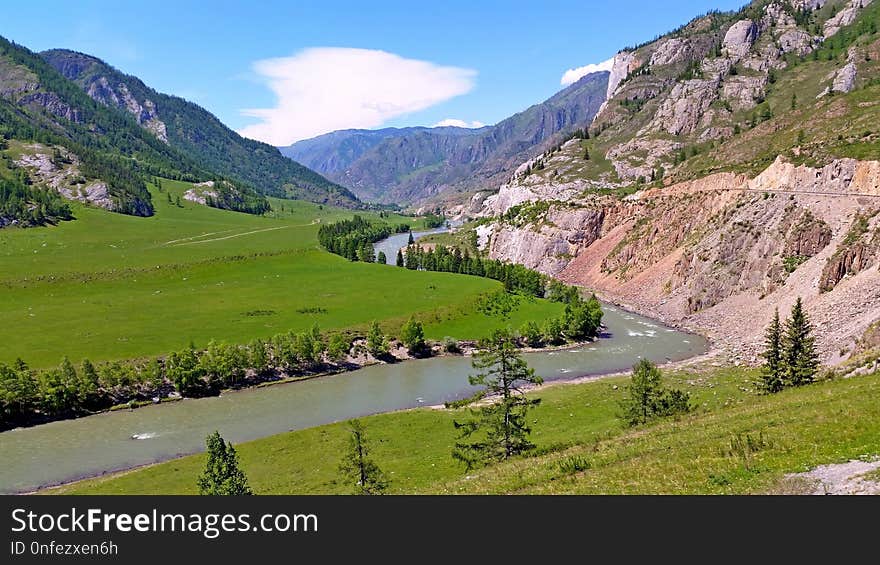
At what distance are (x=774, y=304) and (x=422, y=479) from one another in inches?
2891

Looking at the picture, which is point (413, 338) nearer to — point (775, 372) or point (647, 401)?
point (647, 401)

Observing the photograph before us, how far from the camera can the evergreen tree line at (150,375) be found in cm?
6538

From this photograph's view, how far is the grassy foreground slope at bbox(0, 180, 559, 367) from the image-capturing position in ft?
301

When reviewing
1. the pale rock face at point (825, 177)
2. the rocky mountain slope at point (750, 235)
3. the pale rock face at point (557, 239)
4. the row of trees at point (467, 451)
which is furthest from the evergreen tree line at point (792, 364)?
the pale rock face at point (557, 239)

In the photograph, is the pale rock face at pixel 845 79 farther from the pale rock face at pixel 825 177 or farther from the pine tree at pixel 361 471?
the pine tree at pixel 361 471

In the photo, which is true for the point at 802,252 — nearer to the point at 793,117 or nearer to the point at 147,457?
the point at 793,117

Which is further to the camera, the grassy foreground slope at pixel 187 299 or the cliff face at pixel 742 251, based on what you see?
the grassy foreground slope at pixel 187 299

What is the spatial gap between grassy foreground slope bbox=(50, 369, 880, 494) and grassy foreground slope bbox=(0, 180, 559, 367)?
4177cm

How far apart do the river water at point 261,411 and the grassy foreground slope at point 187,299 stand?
1739 centimetres

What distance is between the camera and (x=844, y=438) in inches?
801

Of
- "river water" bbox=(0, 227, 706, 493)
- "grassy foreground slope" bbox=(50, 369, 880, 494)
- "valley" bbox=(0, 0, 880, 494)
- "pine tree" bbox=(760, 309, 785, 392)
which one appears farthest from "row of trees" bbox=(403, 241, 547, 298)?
"pine tree" bbox=(760, 309, 785, 392)

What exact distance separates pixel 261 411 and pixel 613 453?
179 feet

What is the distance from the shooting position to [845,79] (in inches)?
7082

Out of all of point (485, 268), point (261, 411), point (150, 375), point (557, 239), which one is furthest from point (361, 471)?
point (557, 239)
